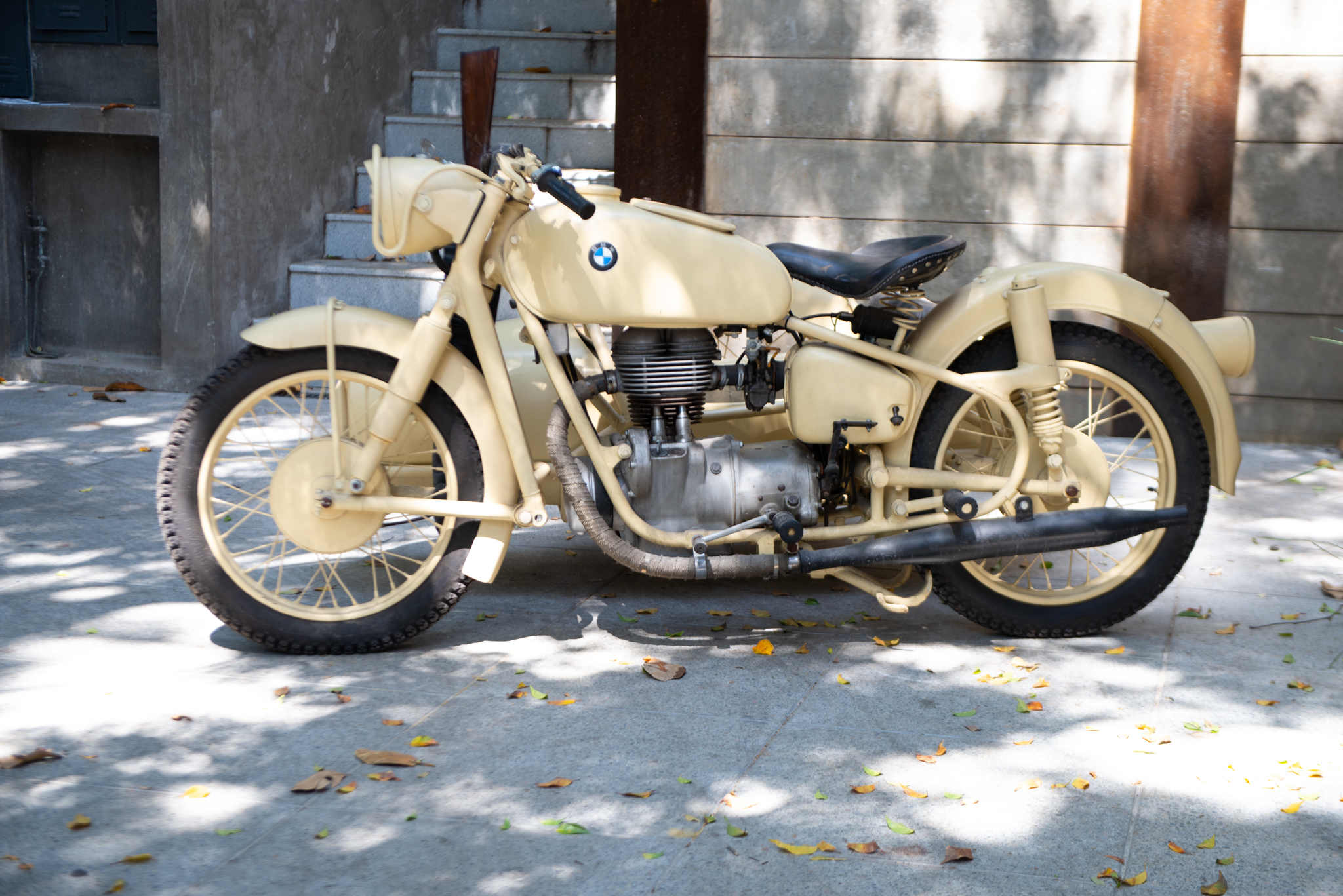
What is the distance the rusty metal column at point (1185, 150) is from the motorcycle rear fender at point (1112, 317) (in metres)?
2.70

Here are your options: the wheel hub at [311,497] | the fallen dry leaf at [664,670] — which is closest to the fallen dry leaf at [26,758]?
the wheel hub at [311,497]

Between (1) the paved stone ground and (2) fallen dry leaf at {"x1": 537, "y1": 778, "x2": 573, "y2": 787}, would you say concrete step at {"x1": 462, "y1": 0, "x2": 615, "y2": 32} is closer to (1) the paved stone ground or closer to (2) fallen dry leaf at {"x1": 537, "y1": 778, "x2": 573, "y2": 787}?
(1) the paved stone ground

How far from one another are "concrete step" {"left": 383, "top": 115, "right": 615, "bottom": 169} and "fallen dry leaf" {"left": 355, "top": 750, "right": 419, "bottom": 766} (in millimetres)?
5565

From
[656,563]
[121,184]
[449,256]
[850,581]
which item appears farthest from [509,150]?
[121,184]

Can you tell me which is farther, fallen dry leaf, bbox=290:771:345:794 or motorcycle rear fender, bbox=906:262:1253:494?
motorcycle rear fender, bbox=906:262:1253:494

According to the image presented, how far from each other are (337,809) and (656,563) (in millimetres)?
1100

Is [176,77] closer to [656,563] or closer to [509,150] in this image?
[509,150]

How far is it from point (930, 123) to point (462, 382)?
373 centimetres

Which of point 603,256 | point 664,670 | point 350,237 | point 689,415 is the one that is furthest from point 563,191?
point 350,237

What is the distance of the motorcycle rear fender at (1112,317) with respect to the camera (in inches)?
139

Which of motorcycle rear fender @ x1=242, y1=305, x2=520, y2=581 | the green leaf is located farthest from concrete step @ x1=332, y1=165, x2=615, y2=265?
the green leaf

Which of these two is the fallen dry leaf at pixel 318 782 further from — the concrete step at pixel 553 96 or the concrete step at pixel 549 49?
the concrete step at pixel 549 49

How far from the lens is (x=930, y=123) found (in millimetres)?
6312

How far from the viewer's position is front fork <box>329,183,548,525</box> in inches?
131
